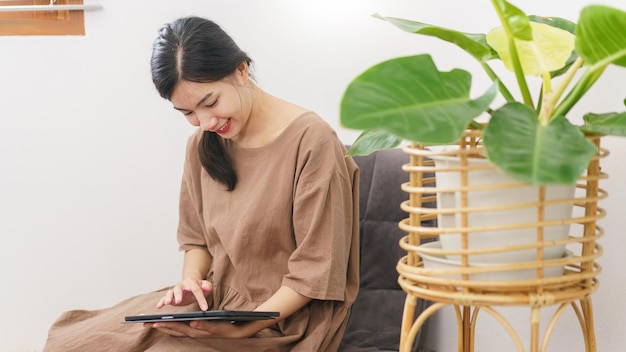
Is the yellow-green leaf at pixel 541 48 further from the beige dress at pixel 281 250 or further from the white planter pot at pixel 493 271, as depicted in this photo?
the beige dress at pixel 281 250

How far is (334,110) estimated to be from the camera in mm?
2201

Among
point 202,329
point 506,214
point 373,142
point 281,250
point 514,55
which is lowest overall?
point 202,329

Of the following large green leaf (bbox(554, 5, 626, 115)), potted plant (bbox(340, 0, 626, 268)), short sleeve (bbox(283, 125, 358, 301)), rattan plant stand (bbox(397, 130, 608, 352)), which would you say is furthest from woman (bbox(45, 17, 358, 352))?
large green leaf (bbox(554, 5, 626, 115))

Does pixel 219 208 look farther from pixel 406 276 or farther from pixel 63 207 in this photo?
pixel 63 207

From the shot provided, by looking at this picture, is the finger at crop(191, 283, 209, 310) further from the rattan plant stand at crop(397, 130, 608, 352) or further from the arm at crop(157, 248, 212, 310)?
the rattan plant stand at crop(397, 130, 608, 352)

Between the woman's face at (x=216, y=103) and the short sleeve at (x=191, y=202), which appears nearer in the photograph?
the woman's face at (x=216, y=103)

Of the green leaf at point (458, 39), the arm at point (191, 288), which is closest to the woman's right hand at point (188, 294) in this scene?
the arm at point (191, 288)

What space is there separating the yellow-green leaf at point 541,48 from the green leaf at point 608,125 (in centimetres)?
9

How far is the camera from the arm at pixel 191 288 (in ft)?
5.56

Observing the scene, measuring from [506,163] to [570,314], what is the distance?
77cm

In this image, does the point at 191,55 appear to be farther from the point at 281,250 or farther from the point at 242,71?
the point at 281,250

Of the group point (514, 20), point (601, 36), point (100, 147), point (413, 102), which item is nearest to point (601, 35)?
point (601, 36)

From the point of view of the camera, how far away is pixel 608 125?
1140mm

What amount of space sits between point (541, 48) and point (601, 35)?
0.14m
